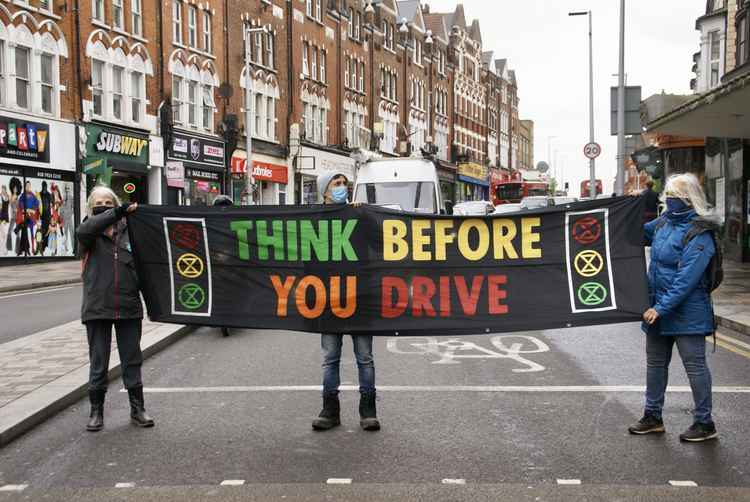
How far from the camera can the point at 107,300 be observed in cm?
632

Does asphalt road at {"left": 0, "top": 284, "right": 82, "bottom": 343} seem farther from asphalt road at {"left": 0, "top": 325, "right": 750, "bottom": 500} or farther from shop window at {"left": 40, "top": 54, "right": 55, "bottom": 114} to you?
shop window at {"left": 40, "top": 54, "right": 55, "bottom": 114}

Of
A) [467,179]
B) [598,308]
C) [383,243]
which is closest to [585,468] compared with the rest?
[598,308]

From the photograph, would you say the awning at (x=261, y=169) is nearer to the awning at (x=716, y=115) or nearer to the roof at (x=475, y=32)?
the awning at (x=716, y=115)

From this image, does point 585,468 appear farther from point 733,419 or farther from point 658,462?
point 733,419

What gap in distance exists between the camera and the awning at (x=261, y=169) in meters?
39.3

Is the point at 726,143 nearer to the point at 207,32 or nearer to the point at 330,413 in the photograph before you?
the point at 330,413

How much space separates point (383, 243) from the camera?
6.67 metres

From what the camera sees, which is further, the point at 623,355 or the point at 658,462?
the point at 623,355

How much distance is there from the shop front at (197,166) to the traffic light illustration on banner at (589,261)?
2821 centimetres

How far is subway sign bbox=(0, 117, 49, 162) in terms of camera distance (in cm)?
2530

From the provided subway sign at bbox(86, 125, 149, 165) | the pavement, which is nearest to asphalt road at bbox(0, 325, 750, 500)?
the pavement

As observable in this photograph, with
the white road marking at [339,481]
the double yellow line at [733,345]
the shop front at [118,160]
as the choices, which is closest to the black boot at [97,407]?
the white road marking at [339,481]

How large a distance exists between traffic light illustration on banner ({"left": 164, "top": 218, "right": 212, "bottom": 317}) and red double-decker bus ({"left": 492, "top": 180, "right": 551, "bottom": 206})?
5375cm

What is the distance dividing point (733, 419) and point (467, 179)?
233 feet
